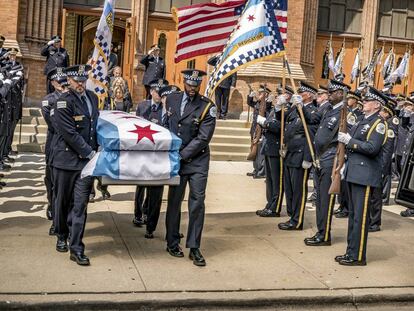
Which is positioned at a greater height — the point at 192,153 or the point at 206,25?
the point at 206,25

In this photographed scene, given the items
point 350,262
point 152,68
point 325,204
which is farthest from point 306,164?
point 152,68

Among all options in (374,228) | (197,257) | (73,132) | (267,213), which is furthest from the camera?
(267,213)

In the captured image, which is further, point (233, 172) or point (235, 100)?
point (235, 100)

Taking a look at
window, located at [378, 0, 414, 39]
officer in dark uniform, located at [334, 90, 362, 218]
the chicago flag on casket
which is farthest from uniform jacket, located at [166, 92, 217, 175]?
window, located at [378, 0, 414, 39]

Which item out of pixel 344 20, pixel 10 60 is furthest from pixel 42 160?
pixel 344 20

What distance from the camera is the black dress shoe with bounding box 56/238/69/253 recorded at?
7790 millimetres

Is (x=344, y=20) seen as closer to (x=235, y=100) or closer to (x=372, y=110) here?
(x=235, y=100)

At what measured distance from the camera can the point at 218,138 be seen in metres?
18.4

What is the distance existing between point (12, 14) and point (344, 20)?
10.7 metres

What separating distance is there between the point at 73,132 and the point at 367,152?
3283 millimetres

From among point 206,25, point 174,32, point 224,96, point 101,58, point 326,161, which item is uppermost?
point 174,32

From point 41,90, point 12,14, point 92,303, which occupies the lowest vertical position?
point 92,303

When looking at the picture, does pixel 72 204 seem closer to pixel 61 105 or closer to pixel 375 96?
pixel 61 105

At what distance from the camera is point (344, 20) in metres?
22.8
